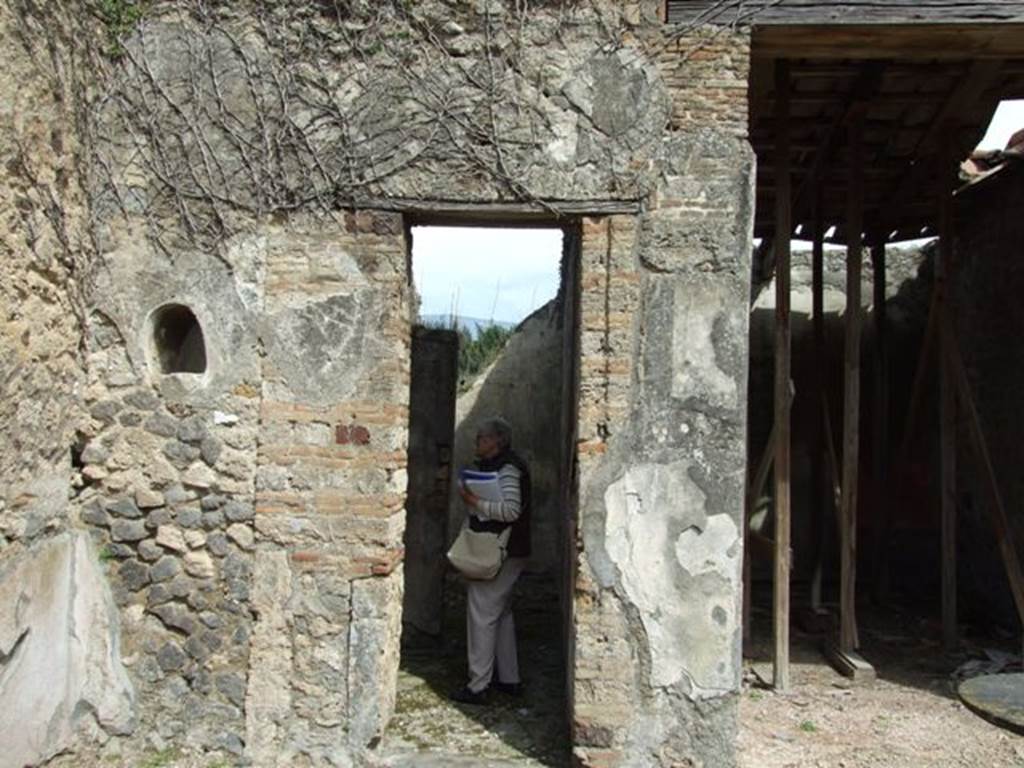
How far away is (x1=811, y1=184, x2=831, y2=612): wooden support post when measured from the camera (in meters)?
7.18

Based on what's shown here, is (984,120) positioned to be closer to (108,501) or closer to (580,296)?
(580,296)

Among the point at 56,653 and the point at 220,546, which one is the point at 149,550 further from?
the point at 56,653

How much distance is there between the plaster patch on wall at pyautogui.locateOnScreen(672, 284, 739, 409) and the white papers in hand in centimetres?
125

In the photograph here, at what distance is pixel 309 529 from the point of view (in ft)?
14.3

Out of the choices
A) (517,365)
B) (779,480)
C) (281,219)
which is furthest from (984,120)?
(281,219)

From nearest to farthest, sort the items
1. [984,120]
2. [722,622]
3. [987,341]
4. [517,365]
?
[722,622] < [984,120] < [987,341] < [517,365]

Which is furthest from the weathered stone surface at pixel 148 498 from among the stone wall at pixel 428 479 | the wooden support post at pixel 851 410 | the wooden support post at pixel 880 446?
the wooden support post at pixel 880 446

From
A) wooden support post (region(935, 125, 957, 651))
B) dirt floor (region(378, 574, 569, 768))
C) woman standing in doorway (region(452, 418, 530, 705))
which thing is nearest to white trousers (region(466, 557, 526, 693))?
woman standing in doorway (region(452, 418, 530, 705))

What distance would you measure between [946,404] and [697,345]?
309 cm

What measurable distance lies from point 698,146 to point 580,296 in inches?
33.7

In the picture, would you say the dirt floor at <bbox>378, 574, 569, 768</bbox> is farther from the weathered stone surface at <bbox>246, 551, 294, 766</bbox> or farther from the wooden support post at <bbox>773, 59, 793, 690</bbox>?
the wooden support post at <bbox>773, 59, 793, 690</bbox>

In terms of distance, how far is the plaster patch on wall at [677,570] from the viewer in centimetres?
421

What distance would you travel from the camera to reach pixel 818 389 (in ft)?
23.1

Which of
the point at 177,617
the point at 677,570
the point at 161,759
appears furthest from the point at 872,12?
the point at 161,759
